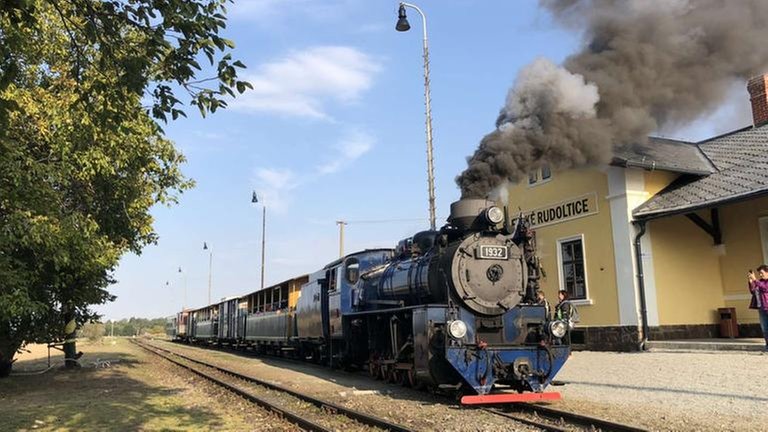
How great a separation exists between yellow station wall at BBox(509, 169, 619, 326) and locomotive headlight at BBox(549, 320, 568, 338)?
→ 23.8 feet

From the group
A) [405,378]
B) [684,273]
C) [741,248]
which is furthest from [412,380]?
[741,248]

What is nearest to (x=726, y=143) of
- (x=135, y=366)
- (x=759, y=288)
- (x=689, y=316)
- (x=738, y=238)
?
(x=738, y=238)

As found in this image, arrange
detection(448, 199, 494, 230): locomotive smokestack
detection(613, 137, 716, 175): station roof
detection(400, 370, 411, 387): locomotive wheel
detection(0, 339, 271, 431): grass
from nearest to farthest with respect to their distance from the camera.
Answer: detection(0, 339, 271, 431): grass → detection(448, 199, 494, 230): locomotive smokestack → detection(400, 370, 411, 387): locomotive wheel → detection(613, 137, 716, 175): station roof

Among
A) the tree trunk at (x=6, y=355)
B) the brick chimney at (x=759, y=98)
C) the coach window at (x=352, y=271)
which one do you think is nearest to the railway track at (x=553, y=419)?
the coach window at (x=352, y=271)

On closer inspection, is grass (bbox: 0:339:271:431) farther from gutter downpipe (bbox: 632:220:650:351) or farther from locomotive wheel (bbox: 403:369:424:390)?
gutter downpipe (bbox: 632:220:650:351)

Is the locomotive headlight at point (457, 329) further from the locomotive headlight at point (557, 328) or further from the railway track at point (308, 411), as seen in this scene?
the railway track at point (308, 411)

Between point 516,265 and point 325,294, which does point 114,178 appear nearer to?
point 325,294

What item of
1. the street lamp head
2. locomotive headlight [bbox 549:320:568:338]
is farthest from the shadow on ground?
the street lamp head

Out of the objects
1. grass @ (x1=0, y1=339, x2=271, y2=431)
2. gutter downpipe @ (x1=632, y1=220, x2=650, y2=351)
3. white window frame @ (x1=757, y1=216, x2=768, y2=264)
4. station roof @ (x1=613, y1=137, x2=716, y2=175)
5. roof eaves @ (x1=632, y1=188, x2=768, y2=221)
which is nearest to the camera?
grass @ (x1=0, y1=339, x2=271, y2=431)

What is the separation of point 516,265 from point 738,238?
832 centimetres

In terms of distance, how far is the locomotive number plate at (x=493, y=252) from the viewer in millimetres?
9234

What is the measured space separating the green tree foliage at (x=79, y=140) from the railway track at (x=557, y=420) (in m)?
4.94

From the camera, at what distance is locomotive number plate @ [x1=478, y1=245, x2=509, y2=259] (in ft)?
30.3

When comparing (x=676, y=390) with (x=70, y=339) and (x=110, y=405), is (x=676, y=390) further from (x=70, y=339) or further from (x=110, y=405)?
(x=70, y=339)
